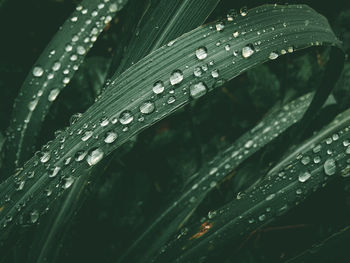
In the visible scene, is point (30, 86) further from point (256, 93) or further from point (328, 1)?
point (328, 1)

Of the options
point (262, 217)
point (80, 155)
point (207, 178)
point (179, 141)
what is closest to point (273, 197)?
point (262, 217)

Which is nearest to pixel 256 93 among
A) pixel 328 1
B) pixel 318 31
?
pixel 328 1

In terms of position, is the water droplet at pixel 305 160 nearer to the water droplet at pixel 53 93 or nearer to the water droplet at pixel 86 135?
the water droplet at pixel 86 135

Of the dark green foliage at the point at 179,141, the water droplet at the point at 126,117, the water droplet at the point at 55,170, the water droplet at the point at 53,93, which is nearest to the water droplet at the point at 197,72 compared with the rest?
the dark green foliage at the point at 179,141

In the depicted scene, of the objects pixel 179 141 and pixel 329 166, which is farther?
pixel 179 141

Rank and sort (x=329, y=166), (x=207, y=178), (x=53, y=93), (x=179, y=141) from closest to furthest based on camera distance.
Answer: (x=329, y=166) → (x=53, y=93) → (x=207, y=178) → (x=179, y=141)

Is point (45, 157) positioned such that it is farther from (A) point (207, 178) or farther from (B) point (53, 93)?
(A) point (207, 178)

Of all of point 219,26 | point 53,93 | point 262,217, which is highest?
point 53,93
